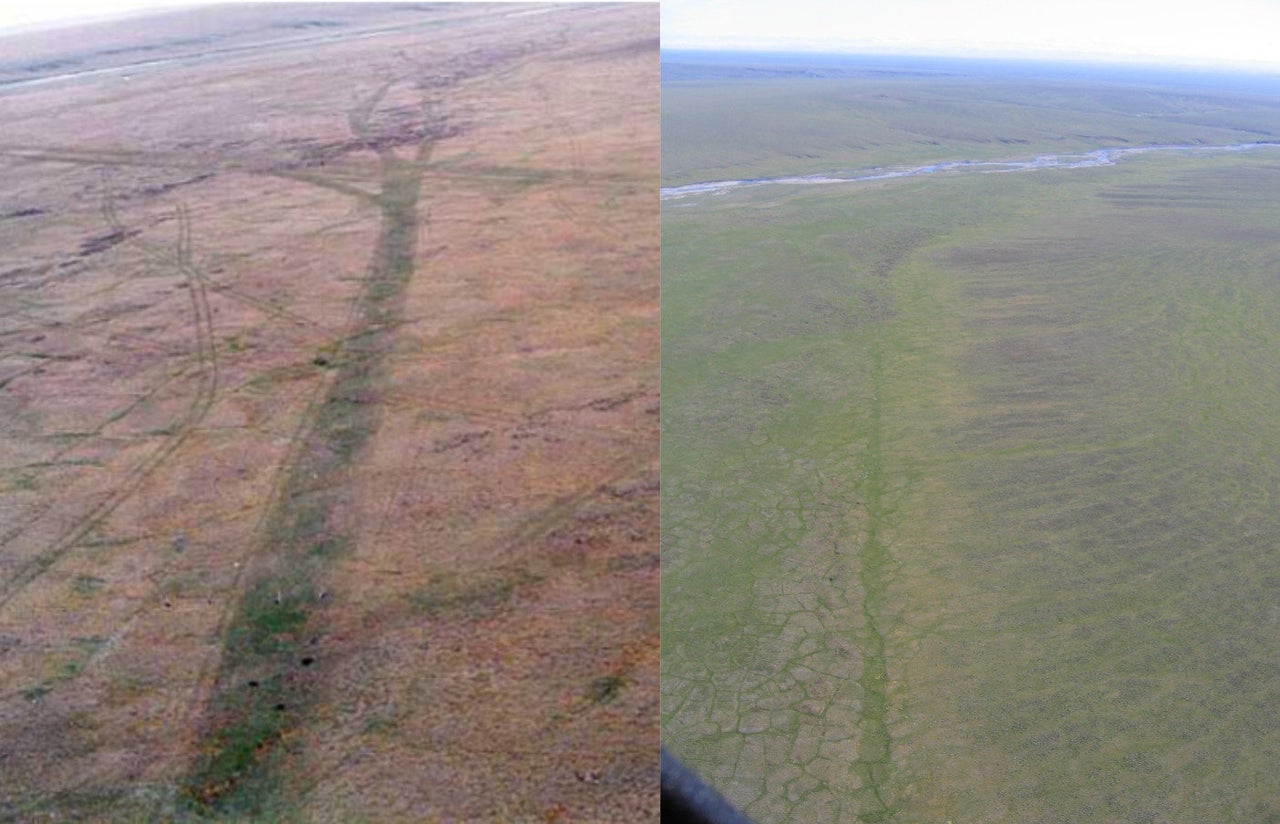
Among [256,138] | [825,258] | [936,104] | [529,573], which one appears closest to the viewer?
[529,573]

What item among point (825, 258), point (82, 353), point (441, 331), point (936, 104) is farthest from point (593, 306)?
point (936, 104)

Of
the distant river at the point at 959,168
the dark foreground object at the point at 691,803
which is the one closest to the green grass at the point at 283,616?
the dark foreground object at the point at 691,803

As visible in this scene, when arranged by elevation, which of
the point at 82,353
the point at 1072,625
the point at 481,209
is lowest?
the point at 1072,625

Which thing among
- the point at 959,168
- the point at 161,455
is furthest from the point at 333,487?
the point at 959,168

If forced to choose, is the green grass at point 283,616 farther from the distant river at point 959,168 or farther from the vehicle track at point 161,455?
the distant river at point 959,168

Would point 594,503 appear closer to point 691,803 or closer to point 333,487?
point 333,487

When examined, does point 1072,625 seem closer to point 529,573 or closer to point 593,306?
point 529,573

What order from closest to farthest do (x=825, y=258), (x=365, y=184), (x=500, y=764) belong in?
1. (x=500, y=764)
2. (x=365, y=184)
3. (x=825, y=258)
